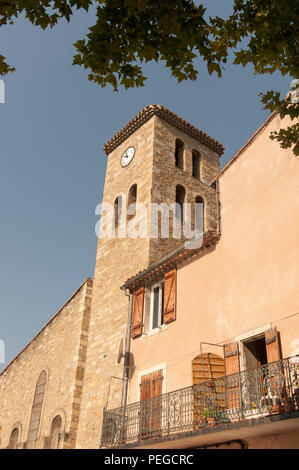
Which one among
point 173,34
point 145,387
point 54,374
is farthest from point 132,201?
point 173,34

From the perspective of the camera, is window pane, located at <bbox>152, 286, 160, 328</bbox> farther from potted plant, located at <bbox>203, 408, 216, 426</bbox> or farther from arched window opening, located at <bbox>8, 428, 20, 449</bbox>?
arched window opening, located at <bbox>8, 428, 20, 449</bbox>

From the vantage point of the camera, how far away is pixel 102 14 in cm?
459

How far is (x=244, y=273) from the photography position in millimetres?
11062

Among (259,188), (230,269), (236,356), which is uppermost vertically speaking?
(259,188)

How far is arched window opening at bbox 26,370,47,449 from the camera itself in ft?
60.3

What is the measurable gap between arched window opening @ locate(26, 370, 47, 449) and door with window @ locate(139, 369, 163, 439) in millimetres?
7755

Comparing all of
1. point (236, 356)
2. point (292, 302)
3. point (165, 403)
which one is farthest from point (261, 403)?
point (165, 403)

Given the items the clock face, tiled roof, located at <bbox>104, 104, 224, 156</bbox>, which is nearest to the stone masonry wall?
the clock face

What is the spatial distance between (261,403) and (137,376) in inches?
203

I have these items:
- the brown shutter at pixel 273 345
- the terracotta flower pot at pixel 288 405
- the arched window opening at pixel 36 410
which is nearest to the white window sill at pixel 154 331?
the brown shutter at pixel 273 345

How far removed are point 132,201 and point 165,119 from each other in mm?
4230

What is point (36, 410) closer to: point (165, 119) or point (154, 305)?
point (154, 305)

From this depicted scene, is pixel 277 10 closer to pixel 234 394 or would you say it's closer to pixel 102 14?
pixel 102 14

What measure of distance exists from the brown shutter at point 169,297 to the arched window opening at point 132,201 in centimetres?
536
